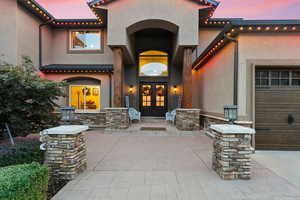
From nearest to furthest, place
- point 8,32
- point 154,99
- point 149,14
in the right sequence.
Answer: point 8,32
point 149,14
point 154,99

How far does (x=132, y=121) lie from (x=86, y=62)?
16.4ft

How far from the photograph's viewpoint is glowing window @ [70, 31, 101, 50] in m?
10.3

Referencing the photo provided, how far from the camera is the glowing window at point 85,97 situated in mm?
9859

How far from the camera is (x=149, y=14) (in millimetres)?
7715

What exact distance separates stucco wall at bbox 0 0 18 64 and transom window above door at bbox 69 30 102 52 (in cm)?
310

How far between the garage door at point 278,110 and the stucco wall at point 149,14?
417 centimetres

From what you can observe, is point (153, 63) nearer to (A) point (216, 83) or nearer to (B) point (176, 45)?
(B) point (176, 45)

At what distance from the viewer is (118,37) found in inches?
303

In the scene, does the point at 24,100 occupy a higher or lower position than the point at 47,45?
lower

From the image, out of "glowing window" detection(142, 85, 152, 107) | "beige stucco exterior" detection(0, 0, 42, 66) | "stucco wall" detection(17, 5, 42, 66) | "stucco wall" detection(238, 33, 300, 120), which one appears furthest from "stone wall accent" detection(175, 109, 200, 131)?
"beige stucco exterior" detection(0, 0, 42, 66)

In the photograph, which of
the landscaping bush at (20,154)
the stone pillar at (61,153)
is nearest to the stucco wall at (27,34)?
the landscaping bush at (20,154)

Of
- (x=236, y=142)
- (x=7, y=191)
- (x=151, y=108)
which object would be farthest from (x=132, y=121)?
(x=7, y=191)

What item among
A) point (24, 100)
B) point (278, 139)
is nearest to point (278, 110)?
point (278, 139)

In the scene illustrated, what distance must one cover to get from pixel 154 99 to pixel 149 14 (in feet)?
18.5
